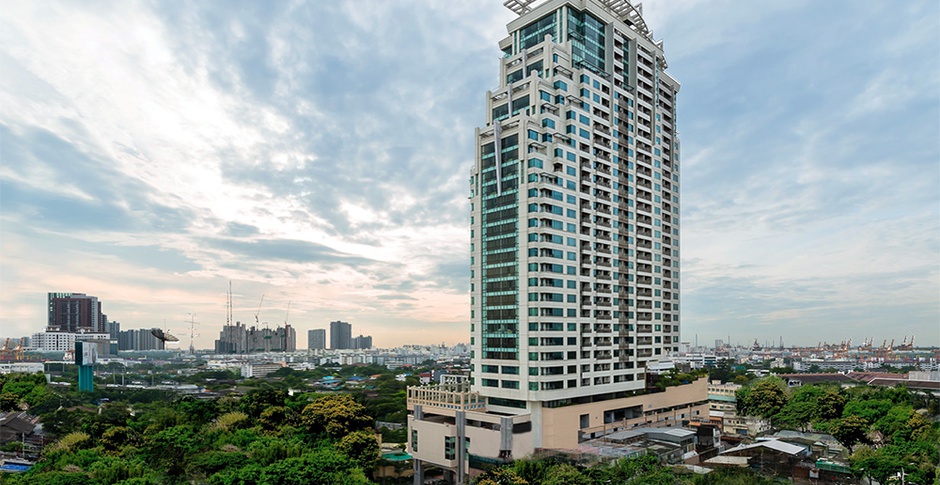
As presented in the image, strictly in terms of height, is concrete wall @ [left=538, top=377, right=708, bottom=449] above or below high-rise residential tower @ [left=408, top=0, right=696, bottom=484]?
below

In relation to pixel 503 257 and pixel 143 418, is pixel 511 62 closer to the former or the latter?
pixel 503 257

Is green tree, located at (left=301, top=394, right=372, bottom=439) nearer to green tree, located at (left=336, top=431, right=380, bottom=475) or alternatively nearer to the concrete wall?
green tree, located at (left=336, top=431, right=380, bottom=475)

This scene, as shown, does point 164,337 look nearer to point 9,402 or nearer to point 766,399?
point 9,402

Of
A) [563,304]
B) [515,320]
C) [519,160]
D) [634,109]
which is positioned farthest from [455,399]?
[634,109]

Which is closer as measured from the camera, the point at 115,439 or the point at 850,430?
the point at 115,439

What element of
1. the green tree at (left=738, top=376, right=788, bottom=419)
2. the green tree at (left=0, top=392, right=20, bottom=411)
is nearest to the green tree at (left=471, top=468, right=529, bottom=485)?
the green tree at (left=738, top=376, right=788, bottom=419)

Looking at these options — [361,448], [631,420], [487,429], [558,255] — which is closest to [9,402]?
[361,448]

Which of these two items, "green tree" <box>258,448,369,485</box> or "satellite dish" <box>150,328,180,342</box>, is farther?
"satellite dish" <box>150,328,180,342</box>
